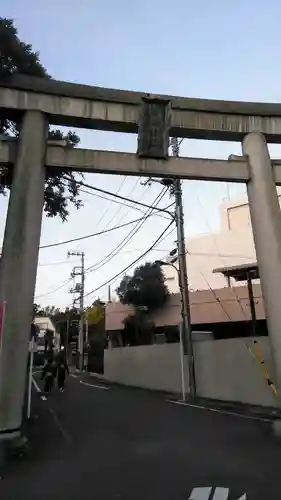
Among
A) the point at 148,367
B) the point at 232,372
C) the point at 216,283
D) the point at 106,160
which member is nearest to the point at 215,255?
the point at 216,283

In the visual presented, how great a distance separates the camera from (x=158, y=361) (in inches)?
914

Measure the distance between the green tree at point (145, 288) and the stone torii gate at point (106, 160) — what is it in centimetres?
2285

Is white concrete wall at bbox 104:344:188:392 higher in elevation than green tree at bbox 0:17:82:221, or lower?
lower

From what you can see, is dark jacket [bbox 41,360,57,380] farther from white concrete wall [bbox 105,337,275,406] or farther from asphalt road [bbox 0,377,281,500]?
asphalt road [bbox 0,377,281,500]

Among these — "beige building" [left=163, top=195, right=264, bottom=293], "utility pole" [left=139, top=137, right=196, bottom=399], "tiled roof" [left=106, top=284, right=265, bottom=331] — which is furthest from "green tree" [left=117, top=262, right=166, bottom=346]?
"utility pole" [left=139, top=137, right=196, bottom=399]

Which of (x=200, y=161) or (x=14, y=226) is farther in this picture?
(x=200, y=161)

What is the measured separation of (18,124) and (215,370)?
11.1 meters

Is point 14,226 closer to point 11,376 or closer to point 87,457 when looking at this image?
point 11,376

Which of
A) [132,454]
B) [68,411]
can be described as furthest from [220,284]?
[132,454]

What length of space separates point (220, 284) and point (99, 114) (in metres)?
31.6

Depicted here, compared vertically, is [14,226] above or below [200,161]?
below

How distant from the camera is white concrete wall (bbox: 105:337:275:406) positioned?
14656 mm

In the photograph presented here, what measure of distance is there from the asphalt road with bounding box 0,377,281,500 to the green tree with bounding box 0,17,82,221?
566 centimetres

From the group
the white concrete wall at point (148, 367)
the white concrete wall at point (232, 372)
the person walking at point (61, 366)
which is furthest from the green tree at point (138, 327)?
the white concrete wall at point (232, 372)
